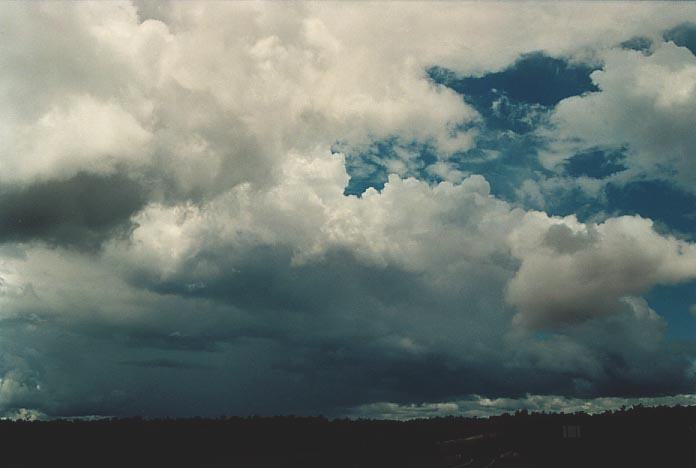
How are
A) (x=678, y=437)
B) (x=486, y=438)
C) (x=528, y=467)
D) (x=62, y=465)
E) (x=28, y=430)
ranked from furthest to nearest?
(x=486, y=438) → (x=28, y=430) → (x=678, y=437) → (x=528, y=467) → (x=62, y=465)

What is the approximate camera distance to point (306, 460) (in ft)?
192

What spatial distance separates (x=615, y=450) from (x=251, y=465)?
35688mm

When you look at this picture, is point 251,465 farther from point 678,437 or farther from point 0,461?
point 678,437

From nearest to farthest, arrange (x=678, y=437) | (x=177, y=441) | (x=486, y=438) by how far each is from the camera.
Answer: (x=678, y=437)
(x=177, y=441)
(x=486, y=438)

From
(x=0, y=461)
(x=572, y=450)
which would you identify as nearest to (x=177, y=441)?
(x=0, y=461)

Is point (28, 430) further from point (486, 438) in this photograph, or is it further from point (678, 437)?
point (678, 437)

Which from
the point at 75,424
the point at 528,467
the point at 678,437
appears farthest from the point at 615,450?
the point at 75,424

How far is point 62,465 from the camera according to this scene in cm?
5822

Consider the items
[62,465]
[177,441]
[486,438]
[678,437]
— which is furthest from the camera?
[486,438]

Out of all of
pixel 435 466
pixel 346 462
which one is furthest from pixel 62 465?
pixel 435 466

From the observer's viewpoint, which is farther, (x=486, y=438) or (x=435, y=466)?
(x=486, y=438)

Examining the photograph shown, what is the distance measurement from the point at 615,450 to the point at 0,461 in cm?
5752

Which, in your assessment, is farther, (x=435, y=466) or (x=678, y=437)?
(x=678, y=437)

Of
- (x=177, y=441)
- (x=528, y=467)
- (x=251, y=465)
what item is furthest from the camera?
(x=177, y=441)
